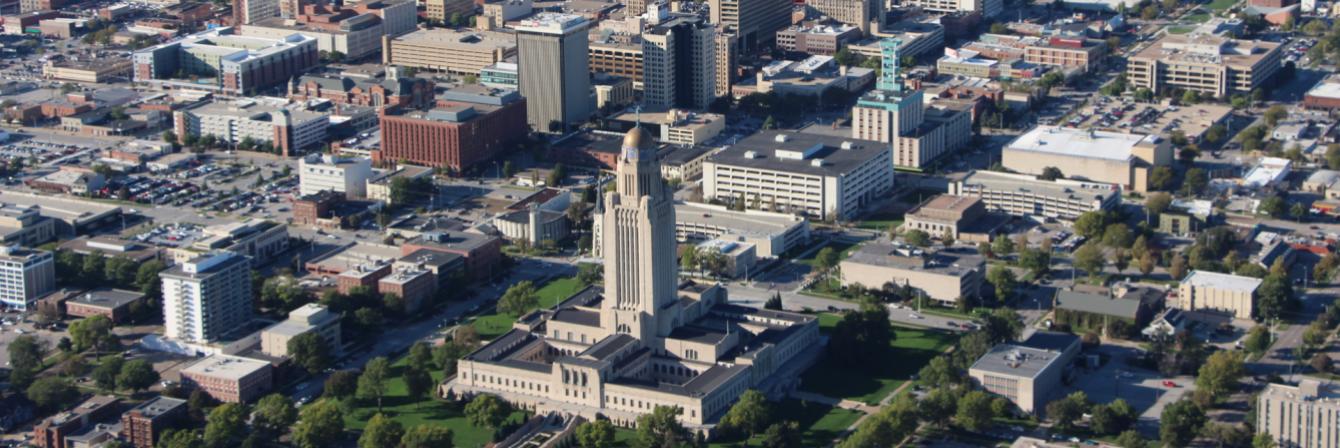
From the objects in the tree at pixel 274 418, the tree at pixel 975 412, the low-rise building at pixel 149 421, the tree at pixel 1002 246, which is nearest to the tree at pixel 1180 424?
the tree at pixel 975 412

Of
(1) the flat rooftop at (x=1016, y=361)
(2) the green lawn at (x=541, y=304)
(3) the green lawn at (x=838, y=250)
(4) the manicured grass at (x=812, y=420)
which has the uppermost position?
(1) the flat rooftop at (x=1016, y=361)

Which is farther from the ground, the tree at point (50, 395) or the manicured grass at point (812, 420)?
the tree at point (50, 395)

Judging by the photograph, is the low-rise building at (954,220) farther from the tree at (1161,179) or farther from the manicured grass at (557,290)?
the manicured grass at (557,290)

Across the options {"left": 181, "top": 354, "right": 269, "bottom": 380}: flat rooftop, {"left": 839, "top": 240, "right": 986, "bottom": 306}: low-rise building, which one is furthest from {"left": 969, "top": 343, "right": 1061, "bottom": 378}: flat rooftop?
{"left": 181, "top": 354, "right": 269, "bottom": 380}: flat rooftop

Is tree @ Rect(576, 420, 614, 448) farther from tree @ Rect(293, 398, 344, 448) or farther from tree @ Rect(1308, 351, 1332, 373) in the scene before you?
tree @ Rect(1308, 351, 1332, 373)

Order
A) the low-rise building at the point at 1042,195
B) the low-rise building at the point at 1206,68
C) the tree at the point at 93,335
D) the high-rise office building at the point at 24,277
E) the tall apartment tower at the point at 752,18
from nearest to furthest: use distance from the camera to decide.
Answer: the tree at the point at 93,335, the high-rise office building at the point at 24,277, the low-rise building at the point at 1042,195, the low-rise building at the point at 1206,68, the tall apartment tower at the point at 752,18

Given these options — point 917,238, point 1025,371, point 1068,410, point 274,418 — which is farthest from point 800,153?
point 274,418

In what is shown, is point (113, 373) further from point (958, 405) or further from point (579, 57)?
point (579, 57)
